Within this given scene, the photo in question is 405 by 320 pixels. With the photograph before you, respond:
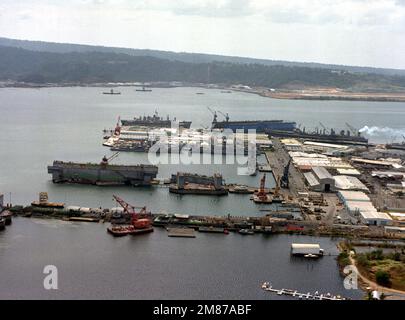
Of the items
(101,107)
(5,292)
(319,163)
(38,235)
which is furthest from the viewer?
(101,107)

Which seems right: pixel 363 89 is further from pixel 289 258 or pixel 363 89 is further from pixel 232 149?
pixel 289 258

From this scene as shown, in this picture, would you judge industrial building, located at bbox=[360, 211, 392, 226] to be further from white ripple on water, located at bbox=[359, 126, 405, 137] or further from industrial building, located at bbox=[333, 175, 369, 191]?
white ripple on water, located at bbox=[359, 126, 405, 137]

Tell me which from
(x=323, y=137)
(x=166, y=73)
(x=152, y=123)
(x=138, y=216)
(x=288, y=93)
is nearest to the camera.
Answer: (x=138, y=216)

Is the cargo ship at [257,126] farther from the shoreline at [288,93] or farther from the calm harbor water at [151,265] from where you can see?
the shoreline at [288,93]

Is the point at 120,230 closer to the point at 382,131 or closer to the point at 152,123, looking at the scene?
the point at 152,123

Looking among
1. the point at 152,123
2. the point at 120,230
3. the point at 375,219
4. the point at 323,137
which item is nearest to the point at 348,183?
the point at 375,219

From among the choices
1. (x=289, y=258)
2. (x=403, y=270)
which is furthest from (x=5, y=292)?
(x=403, y=270)
